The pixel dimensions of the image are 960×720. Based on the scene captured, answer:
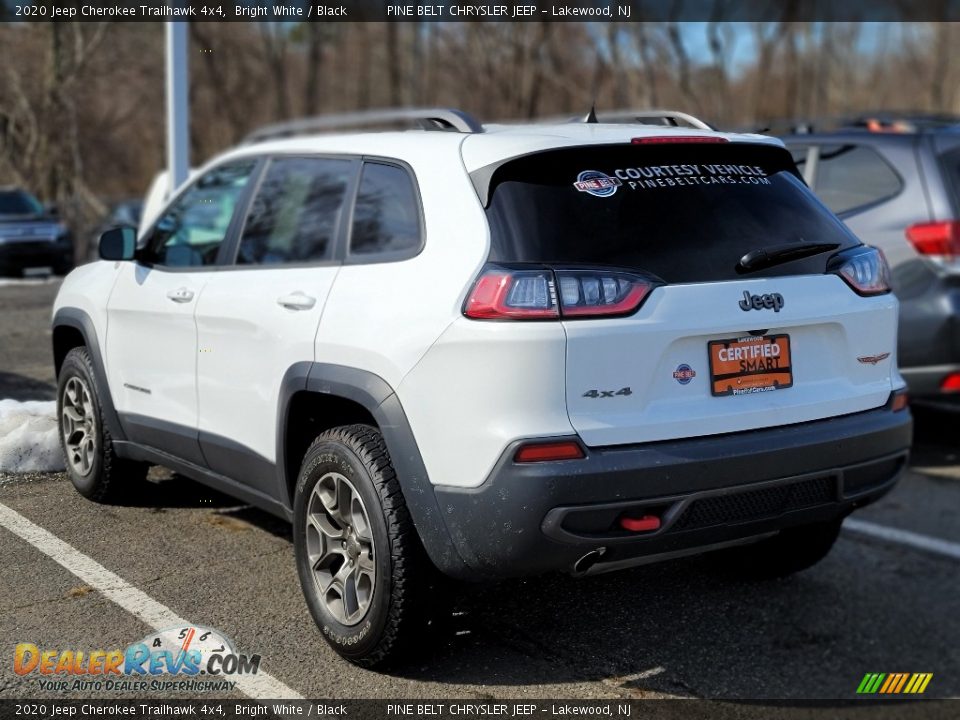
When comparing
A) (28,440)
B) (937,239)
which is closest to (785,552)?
(937,239)

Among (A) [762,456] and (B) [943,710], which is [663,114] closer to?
(A) [762,456]

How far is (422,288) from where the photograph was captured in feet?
11.6

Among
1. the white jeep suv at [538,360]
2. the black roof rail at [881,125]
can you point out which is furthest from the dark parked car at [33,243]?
the white jeep suv at [538,360]

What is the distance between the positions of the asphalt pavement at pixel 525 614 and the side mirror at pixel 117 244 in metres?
1.19

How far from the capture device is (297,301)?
13.2 feet

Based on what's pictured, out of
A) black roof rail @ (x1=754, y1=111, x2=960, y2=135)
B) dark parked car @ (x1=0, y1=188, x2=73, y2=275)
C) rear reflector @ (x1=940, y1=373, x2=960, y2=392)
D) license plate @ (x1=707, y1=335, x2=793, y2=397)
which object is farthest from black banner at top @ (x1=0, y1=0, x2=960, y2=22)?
license plate @ (x1=707, y1=335, x2=793, y2=397)

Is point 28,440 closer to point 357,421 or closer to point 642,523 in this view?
point 357,421

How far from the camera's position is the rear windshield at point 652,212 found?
3471 millimetres

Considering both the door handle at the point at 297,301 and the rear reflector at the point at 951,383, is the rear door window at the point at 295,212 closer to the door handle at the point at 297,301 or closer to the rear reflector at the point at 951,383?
the door handle at the point at 297,301

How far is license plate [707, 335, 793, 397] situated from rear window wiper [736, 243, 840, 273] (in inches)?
9.1

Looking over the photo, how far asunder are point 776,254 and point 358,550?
168cm

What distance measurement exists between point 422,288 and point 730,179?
1155 millimetres

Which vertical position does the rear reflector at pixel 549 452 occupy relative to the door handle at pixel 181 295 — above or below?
below

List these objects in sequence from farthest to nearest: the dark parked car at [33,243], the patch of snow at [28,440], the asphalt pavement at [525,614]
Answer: the dark parked car at [33,243], the patch of snow at [28,440], the asphalt pavement at [525,614]
